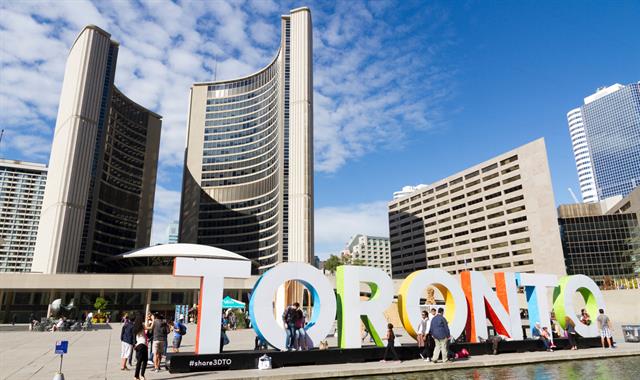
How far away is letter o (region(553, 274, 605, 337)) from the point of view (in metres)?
18.9

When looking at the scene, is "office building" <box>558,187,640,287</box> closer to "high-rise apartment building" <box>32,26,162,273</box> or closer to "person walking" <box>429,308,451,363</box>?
"person walking" <box>429,308,451,363</box>

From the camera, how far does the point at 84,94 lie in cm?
7406

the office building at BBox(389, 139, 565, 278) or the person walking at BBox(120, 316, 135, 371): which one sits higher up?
the office building at BBox(389, 139, 565, 278)

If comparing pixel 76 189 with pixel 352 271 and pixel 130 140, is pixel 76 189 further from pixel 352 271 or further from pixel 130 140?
pixel 352 271

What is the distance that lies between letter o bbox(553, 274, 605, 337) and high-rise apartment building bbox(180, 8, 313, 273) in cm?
6572

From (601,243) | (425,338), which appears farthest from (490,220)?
(425,338)

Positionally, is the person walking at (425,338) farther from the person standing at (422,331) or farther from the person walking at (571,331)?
the person walking at (571,331)

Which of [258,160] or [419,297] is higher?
[258,160]

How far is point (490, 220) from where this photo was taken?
95250 millimetres

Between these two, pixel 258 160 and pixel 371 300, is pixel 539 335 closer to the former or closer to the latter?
pixel 371 300

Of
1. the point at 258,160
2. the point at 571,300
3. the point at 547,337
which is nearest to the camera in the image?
the point at 547,337

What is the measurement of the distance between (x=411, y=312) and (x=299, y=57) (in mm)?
87393

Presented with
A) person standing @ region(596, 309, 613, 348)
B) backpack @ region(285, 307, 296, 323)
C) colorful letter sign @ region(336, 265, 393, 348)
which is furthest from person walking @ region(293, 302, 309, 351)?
person standing @ region(596, 309, 613, 348)

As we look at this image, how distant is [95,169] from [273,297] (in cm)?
9684
